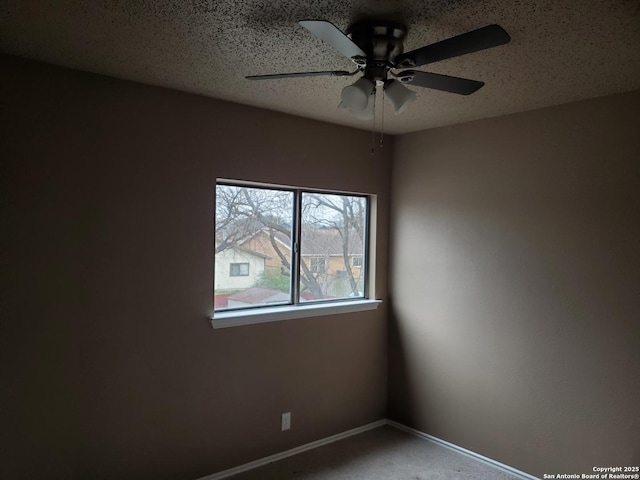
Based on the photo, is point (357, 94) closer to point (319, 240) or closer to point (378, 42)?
point (378, 42)

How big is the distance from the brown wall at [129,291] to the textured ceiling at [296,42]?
0.24 m

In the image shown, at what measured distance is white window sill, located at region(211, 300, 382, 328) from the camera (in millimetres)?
2918

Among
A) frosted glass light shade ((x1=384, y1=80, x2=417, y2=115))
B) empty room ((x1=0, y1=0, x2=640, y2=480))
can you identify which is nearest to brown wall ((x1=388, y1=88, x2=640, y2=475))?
empty room ((x1=0, y1=0, x2=640, y2=480))

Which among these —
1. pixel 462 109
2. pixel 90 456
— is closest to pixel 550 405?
pixel 462 109

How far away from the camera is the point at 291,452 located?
127 inches

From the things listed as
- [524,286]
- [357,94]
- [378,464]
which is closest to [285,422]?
[378,464]

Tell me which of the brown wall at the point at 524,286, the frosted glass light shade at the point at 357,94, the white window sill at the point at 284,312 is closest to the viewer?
the frosted glass light shade at the point at 357,94

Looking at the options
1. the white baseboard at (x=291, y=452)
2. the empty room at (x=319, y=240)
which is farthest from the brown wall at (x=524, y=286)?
the white baseboard at (x=291, y=452)

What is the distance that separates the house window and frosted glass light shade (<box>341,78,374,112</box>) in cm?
154

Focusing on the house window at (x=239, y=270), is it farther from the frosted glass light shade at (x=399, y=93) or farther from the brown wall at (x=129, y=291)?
the frosted glass light shade at (x=399, y=93)

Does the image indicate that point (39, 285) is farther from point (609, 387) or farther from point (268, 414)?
point (609, 387)

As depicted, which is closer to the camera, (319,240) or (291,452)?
(291,452)

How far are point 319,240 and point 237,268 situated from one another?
0.71 m

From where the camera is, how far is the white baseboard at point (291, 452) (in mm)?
2924
